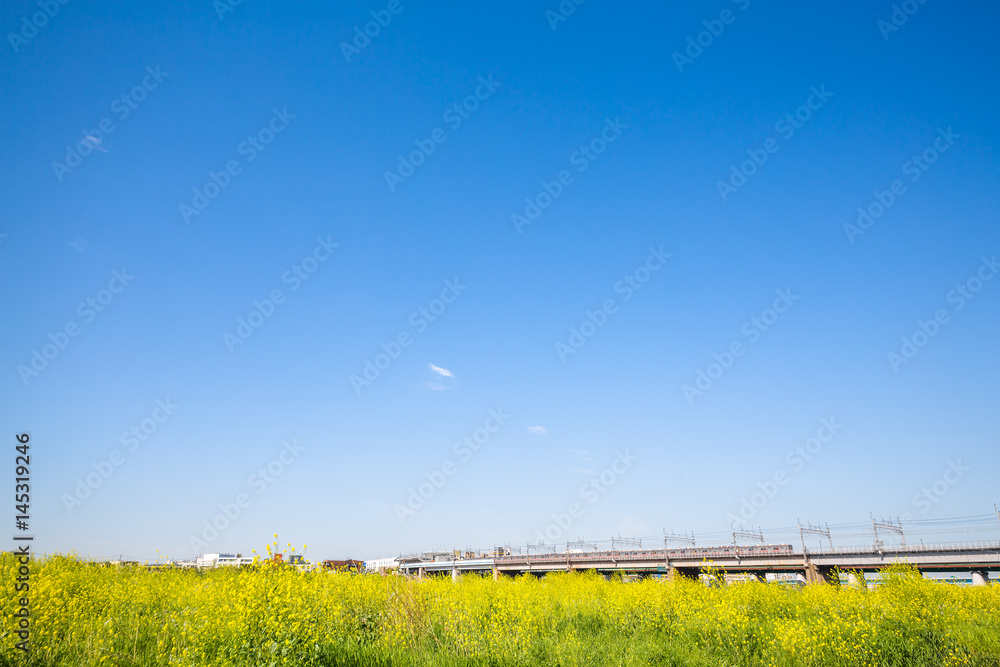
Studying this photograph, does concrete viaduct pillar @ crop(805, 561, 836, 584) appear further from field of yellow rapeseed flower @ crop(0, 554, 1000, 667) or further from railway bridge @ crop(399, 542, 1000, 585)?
field of yellow rapeseed flower @ crop(0, 554, 1000, 667)

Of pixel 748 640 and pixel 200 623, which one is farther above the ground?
pixel 200 623

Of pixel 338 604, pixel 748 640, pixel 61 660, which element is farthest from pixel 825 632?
pixel 61 660

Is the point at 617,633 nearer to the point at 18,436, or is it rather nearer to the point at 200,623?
the point at 200,623

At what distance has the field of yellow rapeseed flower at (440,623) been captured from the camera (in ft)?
33.9

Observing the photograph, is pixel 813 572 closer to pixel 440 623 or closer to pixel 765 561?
pixel 765 561

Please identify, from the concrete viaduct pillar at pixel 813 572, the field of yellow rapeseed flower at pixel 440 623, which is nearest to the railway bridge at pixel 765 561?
the concrete viaduct pillar at pixel 813 572

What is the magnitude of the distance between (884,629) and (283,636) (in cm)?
1962

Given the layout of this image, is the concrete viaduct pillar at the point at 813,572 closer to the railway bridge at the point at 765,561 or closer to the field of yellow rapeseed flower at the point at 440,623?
the railway bridge at the point at 765,561

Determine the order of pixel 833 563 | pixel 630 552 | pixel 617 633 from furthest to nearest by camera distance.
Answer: pixel 630 552, pixel 833 563, pixel 617 633

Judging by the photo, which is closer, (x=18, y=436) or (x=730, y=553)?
(x=18, y=436)

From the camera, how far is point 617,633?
1980 cm

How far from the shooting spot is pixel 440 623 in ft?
51.9


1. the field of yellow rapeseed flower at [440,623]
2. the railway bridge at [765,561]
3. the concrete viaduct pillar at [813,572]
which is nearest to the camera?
the field of yellow rapeseed flower at [440,623]

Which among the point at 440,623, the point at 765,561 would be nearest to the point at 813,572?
the point at 765,561
